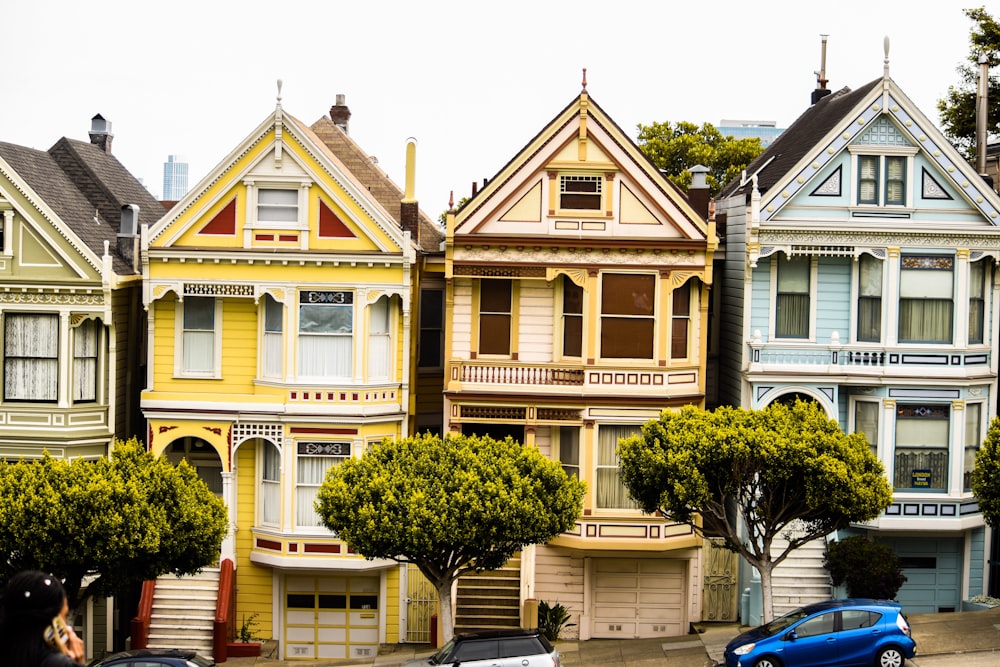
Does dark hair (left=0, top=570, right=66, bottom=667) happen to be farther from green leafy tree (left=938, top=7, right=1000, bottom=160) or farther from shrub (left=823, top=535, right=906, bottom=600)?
green leafy tree (left=938, top=7, right=1000, bottom=160)

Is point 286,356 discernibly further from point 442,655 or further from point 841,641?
point 841,641

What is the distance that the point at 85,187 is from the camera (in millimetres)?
39062

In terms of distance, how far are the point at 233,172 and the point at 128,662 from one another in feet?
42.5

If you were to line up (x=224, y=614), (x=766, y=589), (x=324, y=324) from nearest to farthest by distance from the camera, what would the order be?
(x=766, y=589)
(x=224, y=614)
(x=324, y=324)

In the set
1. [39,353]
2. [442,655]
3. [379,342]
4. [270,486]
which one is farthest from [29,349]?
[442,655]

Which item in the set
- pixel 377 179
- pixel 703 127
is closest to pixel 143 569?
pixel 377 179

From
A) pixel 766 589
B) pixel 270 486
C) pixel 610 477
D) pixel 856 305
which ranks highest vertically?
pixel 856 305

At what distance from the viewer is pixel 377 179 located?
123 feet

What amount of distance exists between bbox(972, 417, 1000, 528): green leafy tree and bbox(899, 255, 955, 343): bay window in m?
4.15

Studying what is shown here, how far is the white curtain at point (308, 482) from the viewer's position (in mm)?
33344

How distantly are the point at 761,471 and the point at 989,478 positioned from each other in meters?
5.87

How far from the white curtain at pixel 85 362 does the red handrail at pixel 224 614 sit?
565cm

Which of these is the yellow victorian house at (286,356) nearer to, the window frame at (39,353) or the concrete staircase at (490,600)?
the concrete staircase at (490,600)

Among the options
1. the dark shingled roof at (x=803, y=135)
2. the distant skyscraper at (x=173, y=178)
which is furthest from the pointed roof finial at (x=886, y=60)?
the distant skyscraper at (x=173, y=178)
